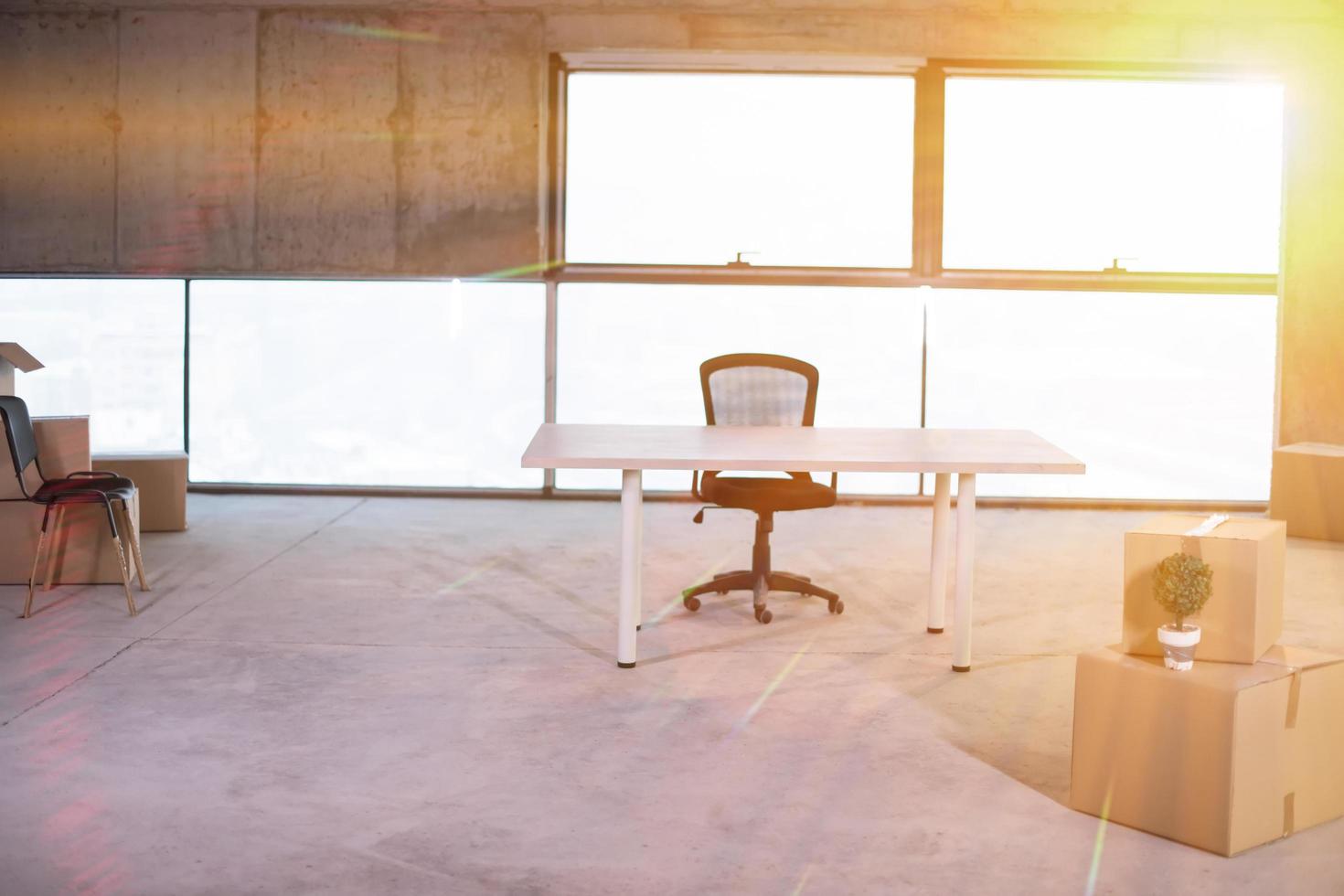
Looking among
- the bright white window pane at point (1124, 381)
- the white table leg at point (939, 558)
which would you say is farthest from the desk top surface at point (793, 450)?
the bright white window pane at point (1124, 381)

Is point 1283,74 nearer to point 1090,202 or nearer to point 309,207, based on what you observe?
point 1090,202

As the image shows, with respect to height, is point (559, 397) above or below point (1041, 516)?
above

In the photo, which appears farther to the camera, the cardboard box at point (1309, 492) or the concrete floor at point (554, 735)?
the cardboard box at point (1309, 492)

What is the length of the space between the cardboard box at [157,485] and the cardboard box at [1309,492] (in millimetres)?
5899

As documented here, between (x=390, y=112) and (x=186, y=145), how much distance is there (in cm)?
128

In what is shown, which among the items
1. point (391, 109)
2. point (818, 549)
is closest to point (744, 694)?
point (818, 549)

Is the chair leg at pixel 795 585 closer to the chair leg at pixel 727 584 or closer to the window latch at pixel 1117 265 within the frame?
the chair leg at pixel 727 584

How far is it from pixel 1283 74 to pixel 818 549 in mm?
4243

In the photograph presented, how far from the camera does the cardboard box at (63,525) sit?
17.8 ft

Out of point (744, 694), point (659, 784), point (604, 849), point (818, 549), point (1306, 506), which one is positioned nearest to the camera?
point (604, 849)

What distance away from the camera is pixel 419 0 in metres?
8.01

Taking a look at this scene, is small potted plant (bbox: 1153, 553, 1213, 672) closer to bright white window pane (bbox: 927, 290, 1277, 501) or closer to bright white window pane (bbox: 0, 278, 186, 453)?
bright white window pane (bbox: 927, 290, 1277, 501)

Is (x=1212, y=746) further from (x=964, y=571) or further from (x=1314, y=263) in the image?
(x=1314, y=263)

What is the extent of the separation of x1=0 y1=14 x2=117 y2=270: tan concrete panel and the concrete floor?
2.83m
